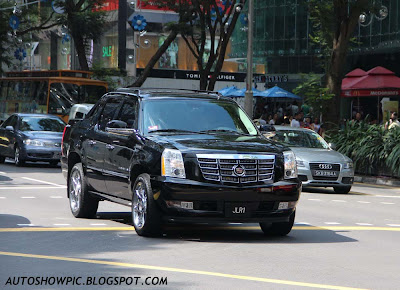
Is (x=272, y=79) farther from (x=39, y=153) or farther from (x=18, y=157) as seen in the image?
(x=39, y=153)

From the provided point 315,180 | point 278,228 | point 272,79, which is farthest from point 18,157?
point 272,79

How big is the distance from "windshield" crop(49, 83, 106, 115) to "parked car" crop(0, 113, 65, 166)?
889cm

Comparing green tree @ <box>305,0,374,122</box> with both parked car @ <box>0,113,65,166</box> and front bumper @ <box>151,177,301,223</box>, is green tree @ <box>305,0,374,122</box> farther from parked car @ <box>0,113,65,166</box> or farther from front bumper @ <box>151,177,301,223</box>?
front bumper @ <box>151,177,301,223</box>

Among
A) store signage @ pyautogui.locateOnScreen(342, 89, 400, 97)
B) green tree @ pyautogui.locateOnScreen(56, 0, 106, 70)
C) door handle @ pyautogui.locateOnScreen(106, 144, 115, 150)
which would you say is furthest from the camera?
green tree @ pyautogui.locateOnScreen(56, 0, 106, 70)

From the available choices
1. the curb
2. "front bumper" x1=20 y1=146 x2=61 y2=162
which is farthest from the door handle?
"front bumper" x1=20 y1=146 x2=61 y2=162

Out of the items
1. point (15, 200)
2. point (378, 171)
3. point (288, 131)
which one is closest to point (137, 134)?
point (15, 200)

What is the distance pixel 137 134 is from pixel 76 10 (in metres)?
35.7

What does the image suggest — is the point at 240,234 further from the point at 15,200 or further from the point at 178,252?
the point at 15,200

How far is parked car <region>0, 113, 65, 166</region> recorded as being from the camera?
2831 cm

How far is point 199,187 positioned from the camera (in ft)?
36.8

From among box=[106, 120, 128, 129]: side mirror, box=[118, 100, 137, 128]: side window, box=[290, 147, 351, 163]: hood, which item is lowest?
box=[290, 147, 351, 163]: hood

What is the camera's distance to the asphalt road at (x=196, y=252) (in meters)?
8.55

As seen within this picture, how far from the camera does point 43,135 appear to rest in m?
28.7

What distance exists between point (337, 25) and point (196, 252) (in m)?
20.4
